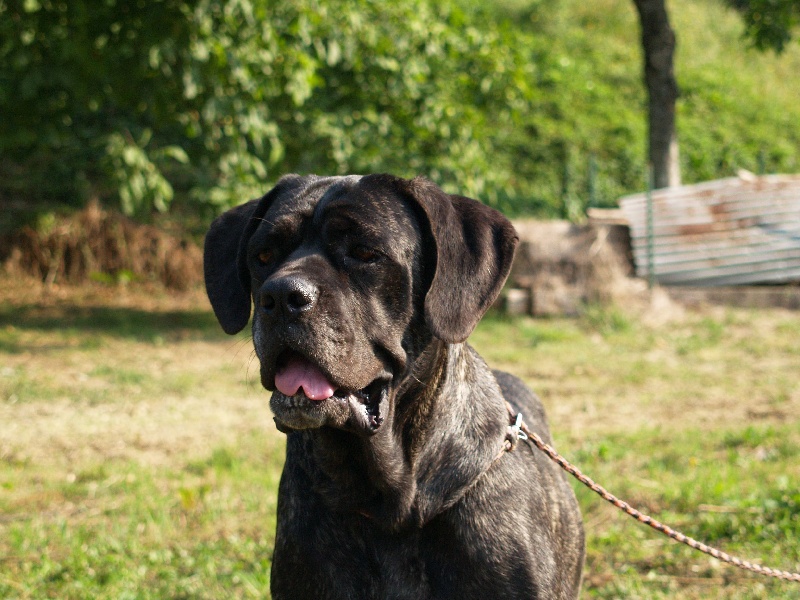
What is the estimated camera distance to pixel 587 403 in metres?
7.10

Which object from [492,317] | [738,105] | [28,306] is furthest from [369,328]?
[738,105]

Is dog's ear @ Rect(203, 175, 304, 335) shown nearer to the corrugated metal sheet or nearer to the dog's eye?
the dog's eye

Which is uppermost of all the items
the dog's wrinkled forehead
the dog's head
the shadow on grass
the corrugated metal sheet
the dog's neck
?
the dog's wrinkled forehead

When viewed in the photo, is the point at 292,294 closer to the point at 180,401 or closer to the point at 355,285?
the point at 355,285

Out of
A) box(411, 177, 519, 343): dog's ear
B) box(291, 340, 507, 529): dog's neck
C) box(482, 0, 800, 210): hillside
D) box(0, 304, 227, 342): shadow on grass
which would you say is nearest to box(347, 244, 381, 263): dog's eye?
box(411, 177, 519, 343): dog's ear

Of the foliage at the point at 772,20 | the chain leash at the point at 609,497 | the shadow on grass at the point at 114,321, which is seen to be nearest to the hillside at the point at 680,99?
the foliage at the point at 772,20

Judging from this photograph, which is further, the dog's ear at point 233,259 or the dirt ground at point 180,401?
the dirt ground at point 180,401

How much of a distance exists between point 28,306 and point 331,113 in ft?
15.3

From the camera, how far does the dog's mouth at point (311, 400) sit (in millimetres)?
2652

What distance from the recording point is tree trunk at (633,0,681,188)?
13.3m

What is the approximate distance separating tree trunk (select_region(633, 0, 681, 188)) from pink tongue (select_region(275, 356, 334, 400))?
12.1 meters

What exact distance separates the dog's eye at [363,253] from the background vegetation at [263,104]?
15.2 feet

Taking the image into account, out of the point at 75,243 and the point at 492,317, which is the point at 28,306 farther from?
the point at 492,317

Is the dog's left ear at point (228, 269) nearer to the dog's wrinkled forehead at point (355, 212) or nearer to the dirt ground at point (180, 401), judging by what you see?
the dog's wrinkled forehead at point (355, 212)
